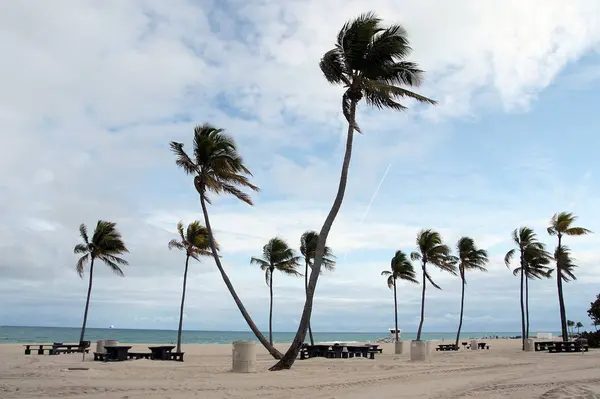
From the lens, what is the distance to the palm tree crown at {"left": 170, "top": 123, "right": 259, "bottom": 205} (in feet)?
63.6

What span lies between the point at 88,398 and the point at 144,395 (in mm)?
986

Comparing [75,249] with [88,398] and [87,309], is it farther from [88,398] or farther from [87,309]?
[88,398]

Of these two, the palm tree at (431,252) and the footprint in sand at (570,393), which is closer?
the footprint in sand at (570,393)

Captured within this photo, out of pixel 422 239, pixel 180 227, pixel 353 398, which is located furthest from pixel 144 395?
pixel 422 239

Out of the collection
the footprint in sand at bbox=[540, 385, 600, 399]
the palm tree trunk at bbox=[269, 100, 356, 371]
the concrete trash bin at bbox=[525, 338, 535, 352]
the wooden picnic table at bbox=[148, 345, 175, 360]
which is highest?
the palm tree trunk at bbox=[269, 100, 356, 371]

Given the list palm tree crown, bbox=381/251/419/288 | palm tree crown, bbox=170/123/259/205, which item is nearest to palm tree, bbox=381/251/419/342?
palm tree crown, bbox=381/251/419/288

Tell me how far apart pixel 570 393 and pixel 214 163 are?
44.1 ft

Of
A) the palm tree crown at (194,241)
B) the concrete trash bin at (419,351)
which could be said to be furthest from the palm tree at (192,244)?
the concrete trash bin at (419,351)

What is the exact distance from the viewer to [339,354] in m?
25.1

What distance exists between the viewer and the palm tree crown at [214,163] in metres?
19.4

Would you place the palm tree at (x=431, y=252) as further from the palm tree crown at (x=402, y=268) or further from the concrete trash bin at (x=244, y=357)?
the concrete trash bin at (x=244, y=357)

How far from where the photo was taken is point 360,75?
1709 centimetres

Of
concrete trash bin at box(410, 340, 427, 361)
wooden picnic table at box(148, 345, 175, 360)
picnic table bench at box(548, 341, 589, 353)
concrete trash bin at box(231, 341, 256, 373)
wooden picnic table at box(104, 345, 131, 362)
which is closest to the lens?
concrete trash bin at box(231, 341, 256, 373)

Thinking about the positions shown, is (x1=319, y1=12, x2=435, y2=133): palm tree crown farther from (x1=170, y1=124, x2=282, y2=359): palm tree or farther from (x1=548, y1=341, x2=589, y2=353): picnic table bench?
(x1=548, y1=341, x2=589, y2=353): picnic table bench
